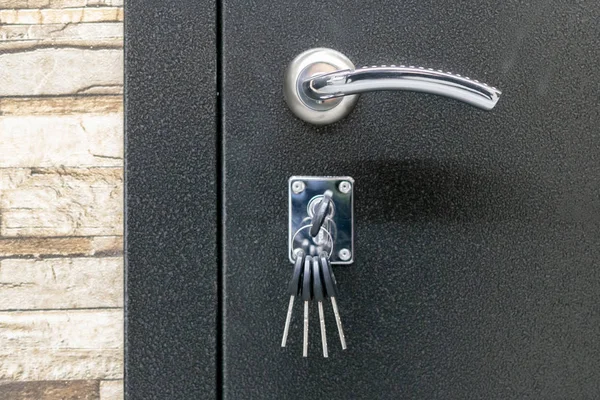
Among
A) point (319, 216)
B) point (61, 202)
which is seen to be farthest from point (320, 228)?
point (61, 202)

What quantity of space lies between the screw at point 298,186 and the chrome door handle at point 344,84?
0.04 m

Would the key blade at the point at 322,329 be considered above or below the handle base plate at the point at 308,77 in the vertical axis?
below

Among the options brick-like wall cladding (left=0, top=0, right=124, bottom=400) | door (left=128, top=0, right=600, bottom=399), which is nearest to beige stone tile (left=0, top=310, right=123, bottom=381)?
brick-like wall cladding (left=0, top=0, right=124, bottom=400)

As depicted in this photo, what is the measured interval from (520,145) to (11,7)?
0.66 meters

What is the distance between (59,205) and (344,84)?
1.73ft

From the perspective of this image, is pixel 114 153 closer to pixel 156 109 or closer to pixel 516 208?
pixel 156 109

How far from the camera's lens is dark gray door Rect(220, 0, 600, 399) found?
1.14 feet

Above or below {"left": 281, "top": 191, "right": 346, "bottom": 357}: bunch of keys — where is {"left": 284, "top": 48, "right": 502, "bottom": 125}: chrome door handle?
above

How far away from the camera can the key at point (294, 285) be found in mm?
331

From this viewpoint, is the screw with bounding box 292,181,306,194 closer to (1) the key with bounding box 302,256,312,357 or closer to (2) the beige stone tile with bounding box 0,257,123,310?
(1) the key with bounding box 302,256,312,357

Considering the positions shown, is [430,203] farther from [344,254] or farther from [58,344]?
[58,344]

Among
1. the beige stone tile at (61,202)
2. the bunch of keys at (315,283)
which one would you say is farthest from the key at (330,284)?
the beige stone tile at (61,202)

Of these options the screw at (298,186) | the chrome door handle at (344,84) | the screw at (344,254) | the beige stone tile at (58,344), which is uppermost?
the chrome door handle at (344,84)

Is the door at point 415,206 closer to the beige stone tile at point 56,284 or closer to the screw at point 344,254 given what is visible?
the screw at point 344,254
